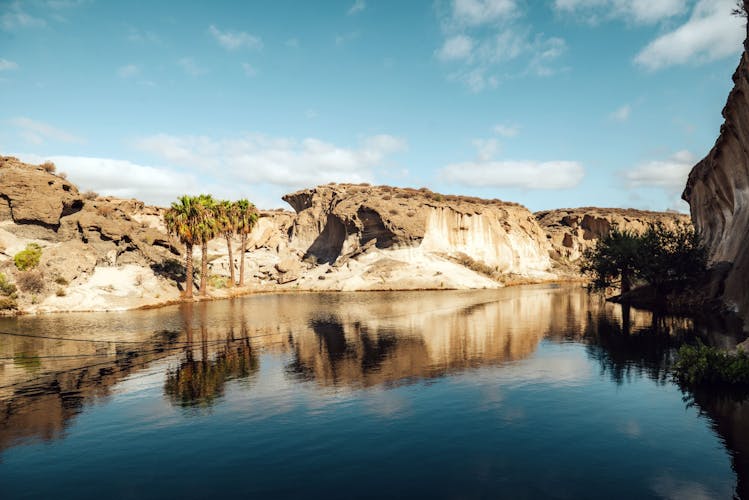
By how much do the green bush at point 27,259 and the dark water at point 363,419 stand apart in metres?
20.2

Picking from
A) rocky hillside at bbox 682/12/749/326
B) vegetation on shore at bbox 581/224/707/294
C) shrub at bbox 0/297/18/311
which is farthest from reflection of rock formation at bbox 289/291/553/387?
shrub at bbox 0/297/18/311

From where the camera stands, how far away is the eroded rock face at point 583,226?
12681 cm

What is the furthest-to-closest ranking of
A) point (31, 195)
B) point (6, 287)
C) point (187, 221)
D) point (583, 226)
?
point (583, 226) → point (187, 221) → point (31, 195) → point (6, 287)

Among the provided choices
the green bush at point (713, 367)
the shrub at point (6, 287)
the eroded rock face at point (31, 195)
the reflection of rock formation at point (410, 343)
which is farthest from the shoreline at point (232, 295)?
the green bush at point (713, 367)

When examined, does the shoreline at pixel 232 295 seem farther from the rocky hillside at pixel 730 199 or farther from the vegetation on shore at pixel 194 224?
the rocky hillside at pixel 730 199

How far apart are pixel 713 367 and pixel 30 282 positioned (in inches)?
2132

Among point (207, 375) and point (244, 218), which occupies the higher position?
point (244, 218)

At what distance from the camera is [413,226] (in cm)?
8625

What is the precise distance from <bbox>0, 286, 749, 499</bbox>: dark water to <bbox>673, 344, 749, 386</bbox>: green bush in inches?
36.4

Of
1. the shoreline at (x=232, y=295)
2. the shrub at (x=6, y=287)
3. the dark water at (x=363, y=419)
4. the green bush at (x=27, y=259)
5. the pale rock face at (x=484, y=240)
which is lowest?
the dark water at (x=363, y=419)

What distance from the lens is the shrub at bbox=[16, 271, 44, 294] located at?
152 ft

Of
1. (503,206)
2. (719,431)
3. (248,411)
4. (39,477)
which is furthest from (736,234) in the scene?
(503,206)

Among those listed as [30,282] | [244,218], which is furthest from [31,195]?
[244,218]

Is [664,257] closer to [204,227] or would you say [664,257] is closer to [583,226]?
[204,227]
